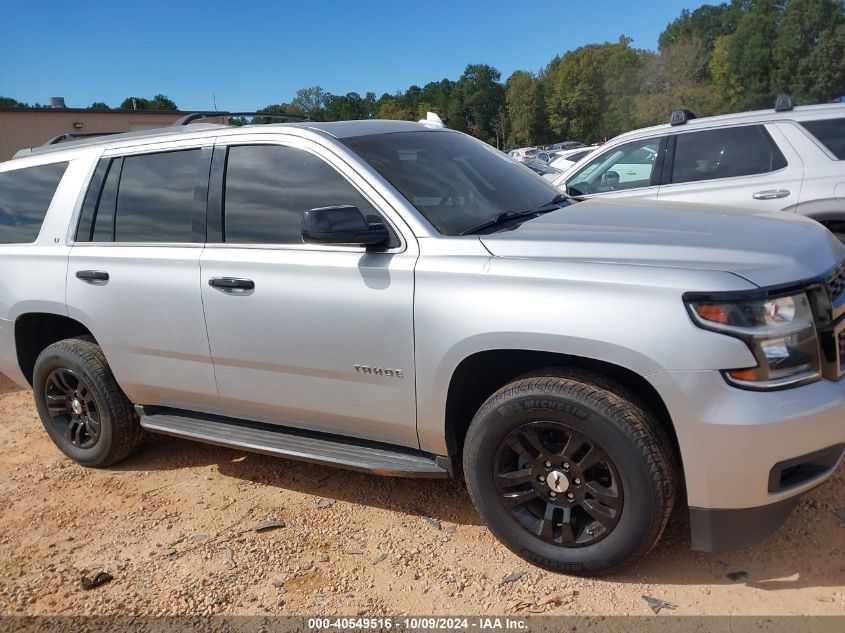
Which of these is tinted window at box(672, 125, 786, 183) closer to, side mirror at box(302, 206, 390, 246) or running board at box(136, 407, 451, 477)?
side mirror at box(302, 206, 390, 246)

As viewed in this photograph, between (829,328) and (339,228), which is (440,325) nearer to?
(339,228)

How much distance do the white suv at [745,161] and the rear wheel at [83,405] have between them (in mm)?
3854

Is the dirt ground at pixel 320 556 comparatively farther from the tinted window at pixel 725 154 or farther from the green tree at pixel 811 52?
the green tree at pixel 811 52

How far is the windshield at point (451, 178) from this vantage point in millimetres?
3238

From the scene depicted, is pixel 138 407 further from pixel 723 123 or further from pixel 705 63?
pixel 705 63

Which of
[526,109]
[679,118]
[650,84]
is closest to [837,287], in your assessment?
[679,118]

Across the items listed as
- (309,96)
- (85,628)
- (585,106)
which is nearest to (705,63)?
(585,106)

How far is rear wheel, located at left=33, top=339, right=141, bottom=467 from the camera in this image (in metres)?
4.10

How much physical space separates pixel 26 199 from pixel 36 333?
0.85 meters

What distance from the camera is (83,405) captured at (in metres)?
4.29

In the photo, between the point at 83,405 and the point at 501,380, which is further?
the point at 83,405

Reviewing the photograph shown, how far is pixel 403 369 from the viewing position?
3000 mm

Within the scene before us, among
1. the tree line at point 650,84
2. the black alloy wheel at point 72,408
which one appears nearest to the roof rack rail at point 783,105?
the black alloy wheel at point 72,408

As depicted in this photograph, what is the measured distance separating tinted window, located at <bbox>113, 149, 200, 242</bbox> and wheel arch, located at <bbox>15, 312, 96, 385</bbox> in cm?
82
